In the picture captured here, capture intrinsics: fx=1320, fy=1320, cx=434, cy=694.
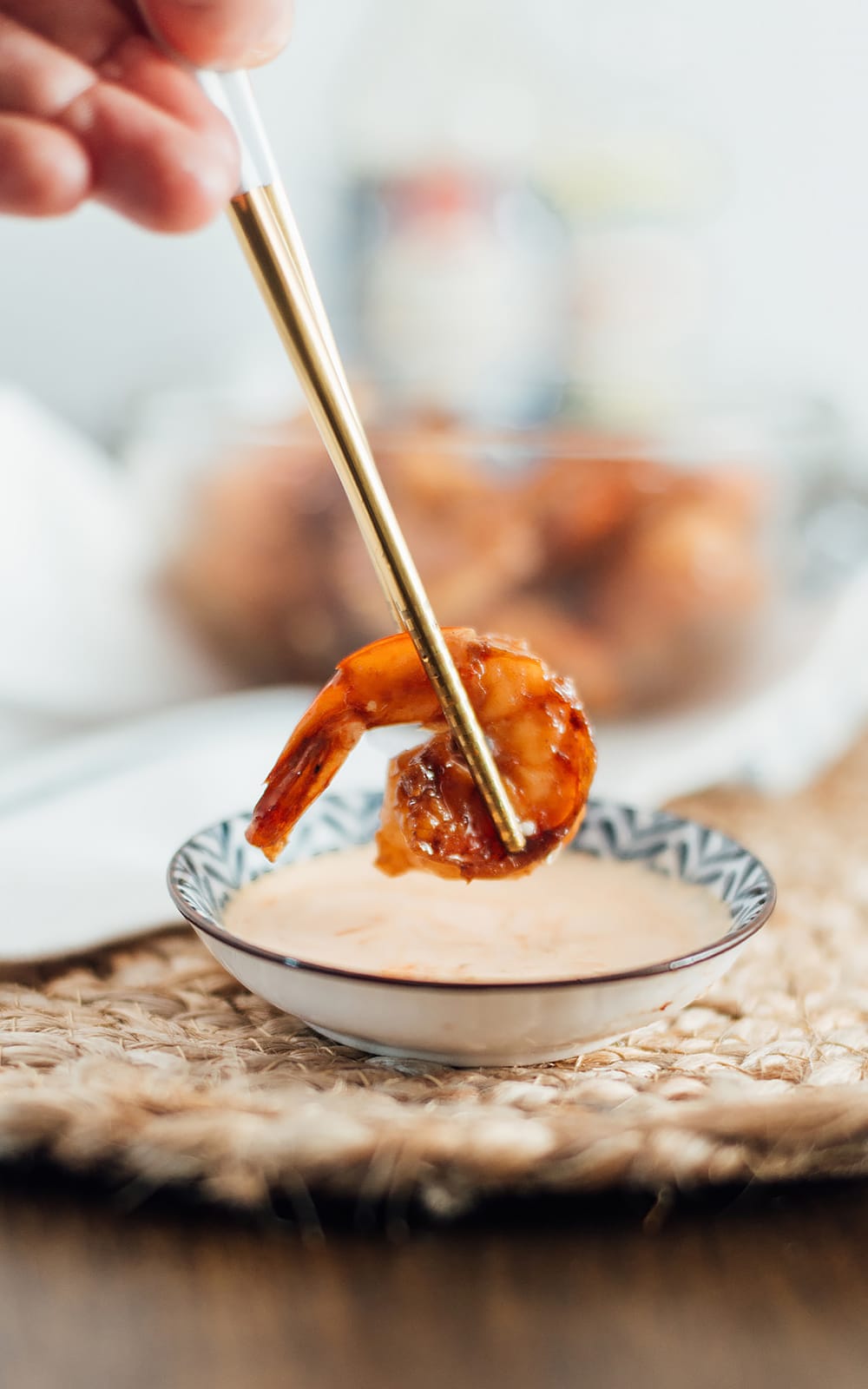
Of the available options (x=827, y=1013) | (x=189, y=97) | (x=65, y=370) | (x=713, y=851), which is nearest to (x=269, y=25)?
(x=189, y=97)

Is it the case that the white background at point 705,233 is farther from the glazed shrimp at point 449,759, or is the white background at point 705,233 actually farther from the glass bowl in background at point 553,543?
the glazed shrimp at point 449,759

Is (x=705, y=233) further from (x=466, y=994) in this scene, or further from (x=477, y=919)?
(x=466, y=994)

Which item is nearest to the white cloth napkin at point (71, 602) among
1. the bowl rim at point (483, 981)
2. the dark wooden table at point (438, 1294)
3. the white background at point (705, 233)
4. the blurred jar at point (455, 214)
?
the blurred jar at point (455, 214)

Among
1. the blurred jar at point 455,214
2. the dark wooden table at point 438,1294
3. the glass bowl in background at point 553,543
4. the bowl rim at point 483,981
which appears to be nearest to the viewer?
the dark wooden table at point 438,1294

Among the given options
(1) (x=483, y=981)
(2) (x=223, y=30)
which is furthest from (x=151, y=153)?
(1) (x=483, y=981)

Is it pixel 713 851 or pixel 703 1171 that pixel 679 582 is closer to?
pixel 713 851
